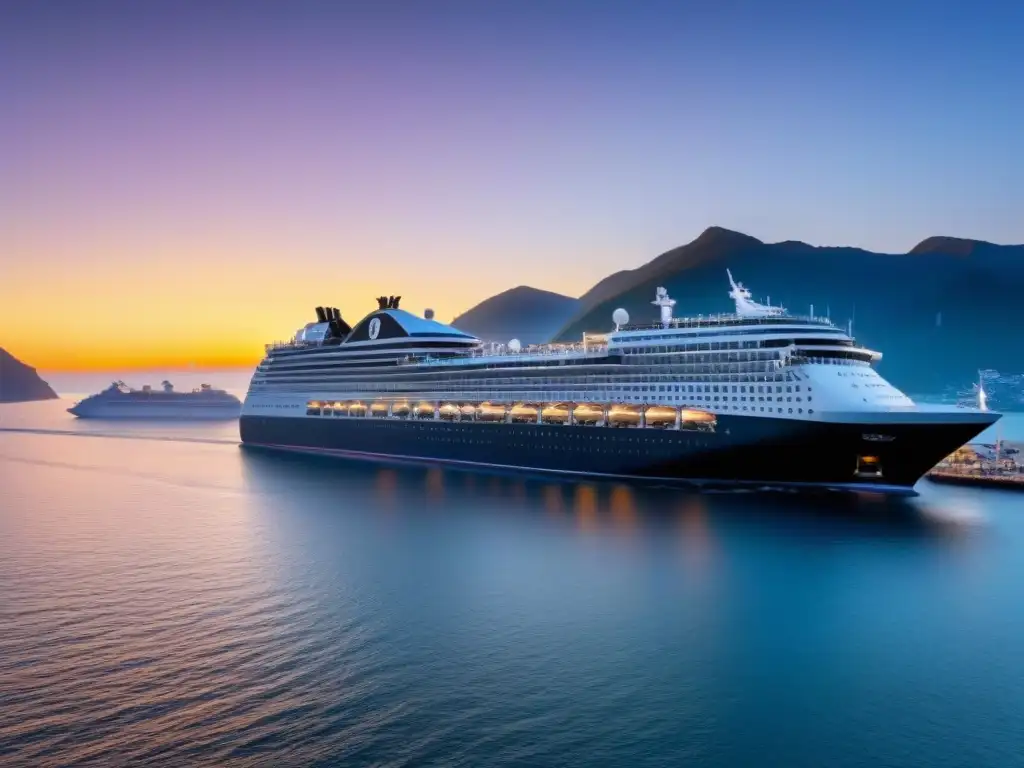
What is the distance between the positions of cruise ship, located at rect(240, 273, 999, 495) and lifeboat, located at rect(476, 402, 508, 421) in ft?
0.40

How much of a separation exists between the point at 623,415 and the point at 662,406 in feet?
Answer: 11.4

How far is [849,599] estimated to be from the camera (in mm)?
26406

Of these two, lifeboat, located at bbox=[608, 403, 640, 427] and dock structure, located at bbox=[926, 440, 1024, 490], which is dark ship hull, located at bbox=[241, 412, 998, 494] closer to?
lifeboat, located at bbox=[608, 403, 640, 427]

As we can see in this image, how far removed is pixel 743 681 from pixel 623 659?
3.17 meters

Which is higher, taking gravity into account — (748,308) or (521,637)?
(748,308)

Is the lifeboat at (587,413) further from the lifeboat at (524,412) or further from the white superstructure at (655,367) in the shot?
the lifeboat at (524,412)

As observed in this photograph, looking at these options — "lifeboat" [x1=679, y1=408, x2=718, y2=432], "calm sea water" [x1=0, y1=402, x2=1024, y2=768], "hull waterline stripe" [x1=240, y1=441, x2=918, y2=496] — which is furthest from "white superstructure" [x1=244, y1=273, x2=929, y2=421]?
"calm sea water" [x1=0, y1=402, x2=1024, y2=768]

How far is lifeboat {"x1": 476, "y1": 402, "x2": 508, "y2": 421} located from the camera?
64.4 meters

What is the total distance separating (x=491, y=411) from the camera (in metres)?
65.4

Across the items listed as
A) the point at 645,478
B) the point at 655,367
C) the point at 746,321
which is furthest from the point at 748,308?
the point at 645,478

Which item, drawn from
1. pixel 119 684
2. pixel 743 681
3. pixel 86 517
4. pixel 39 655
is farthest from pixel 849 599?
pixel 86 517

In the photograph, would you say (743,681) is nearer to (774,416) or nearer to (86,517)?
(774,416)

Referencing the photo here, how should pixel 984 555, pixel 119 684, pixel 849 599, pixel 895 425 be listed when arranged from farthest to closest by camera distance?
pixel 895 425 → pixel 984 555 → pixel 849 599 → pixel 119 684

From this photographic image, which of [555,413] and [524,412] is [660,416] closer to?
[555,413]
